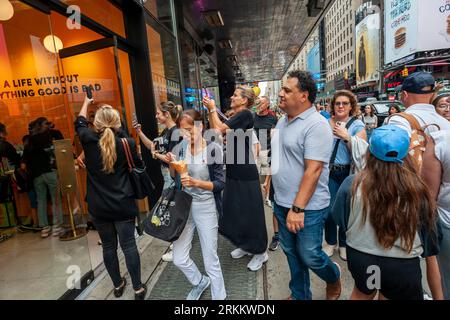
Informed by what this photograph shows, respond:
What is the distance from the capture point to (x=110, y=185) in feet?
8.43

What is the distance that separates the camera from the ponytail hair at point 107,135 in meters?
2.45

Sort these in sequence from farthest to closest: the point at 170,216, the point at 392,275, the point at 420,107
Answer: the point at 170,216 < the point at 420,107 < the point at 392,275

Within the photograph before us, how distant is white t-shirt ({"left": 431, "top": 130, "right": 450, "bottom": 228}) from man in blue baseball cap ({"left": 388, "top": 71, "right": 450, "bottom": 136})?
0.19 metres

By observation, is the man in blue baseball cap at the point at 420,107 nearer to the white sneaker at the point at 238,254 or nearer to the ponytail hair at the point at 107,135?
the white sneaker at the point at 238,254

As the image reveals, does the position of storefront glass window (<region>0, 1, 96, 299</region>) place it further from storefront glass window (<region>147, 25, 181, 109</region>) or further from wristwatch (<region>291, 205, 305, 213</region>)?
wristwatch (<region>291, 205, 305, 213</region>)

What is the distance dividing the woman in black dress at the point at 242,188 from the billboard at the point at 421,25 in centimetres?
4870

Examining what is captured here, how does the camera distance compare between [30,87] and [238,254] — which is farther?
[30,87]

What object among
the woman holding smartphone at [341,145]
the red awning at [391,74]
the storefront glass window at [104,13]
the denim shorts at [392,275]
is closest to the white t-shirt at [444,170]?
the denim shorts at [392,275]

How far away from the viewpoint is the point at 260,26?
399 inches

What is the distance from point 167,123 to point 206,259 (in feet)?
6.73

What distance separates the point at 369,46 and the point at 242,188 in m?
65.4

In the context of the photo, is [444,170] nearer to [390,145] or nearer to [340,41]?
[390,145]

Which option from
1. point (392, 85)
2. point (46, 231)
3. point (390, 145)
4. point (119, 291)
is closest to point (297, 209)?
point (390, 145)

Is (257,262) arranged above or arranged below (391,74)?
below
